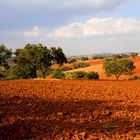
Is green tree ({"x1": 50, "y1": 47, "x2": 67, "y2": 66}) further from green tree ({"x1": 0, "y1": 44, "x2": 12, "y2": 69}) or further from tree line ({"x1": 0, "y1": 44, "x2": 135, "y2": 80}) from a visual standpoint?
green tree ({"x1": 0, "y1": 44, "x2": 12, "y2": 69})

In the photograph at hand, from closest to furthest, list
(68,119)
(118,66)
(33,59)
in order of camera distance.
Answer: (68,119)
(33,59)
(118,66)

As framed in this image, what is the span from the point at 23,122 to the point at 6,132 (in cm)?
120

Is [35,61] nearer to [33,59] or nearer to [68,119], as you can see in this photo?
[33,59]

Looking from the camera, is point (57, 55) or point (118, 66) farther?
point (118, 66)

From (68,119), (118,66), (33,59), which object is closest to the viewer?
(68,119)

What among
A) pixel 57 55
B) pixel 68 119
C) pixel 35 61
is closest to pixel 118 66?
pixel 57 55

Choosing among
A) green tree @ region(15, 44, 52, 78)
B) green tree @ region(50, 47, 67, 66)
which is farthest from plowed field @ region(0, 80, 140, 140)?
green tree @ region(50, 47, 67, 66)

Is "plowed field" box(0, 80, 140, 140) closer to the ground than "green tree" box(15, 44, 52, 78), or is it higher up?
closer to the ground

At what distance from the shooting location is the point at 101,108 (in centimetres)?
1819

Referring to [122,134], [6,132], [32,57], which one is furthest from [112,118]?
[32,57]

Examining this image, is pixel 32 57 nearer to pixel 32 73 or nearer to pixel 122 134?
pixel 32 73

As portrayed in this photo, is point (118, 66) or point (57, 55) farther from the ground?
point (57, 55)

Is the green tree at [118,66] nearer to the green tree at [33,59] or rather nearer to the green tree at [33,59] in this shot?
the green tree at [33,59]

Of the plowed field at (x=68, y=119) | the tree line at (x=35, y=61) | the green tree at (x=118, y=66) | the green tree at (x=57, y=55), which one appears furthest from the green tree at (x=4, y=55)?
the plowed field at (x=68, y=119)
